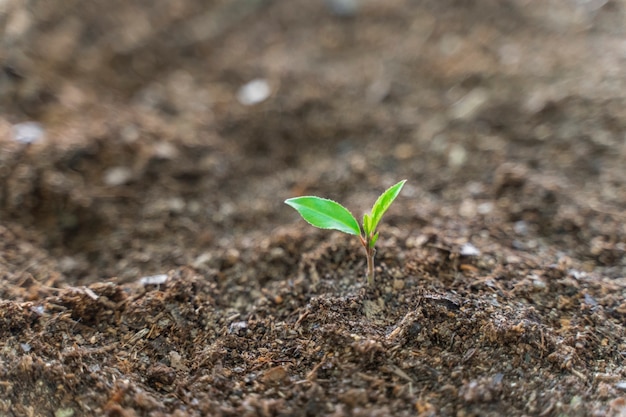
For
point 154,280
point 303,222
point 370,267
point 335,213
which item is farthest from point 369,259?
point 154,280

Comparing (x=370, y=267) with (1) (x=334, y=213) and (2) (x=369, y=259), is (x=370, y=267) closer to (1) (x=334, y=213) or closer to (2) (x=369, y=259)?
(2) (x=369, y=259)

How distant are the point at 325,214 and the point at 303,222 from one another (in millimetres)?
425

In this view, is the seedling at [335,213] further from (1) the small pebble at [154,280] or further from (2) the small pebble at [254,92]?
(2) the small pebble at [254,92]

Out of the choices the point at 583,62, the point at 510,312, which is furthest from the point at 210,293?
the point at 583,62

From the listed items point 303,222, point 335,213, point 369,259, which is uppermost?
point 335,213

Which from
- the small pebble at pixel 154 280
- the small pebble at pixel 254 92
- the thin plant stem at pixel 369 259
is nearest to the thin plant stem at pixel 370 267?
the thin plant stem at pixel 369 259

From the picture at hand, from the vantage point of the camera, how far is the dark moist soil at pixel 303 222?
938mm

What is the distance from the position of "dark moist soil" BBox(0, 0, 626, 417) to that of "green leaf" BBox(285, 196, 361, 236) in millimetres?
169

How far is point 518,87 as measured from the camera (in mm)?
1783

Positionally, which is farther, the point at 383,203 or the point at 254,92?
the point at 254,92

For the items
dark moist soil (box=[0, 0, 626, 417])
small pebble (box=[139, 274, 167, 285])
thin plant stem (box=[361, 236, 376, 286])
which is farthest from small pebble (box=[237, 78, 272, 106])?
thin plant stem (box=[361, 236, 376, 286])

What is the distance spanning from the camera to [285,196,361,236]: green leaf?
0.98 metres

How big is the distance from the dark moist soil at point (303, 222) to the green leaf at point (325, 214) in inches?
6.6

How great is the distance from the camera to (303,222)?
1411 mm
